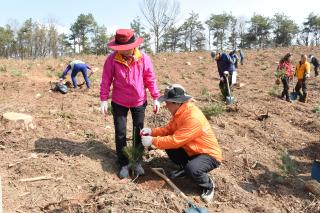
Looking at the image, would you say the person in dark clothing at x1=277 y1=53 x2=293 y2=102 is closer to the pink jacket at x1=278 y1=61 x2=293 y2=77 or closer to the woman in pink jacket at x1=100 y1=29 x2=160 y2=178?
the pink jacket at x1=278 y1=61 x2=293 y2=77

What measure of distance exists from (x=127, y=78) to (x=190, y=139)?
103 cm

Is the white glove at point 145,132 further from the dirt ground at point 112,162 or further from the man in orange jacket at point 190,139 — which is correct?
the dirt ground at point 112,162

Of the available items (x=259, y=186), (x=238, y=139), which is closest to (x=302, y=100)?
(x=238, y=139)

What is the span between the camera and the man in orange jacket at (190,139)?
4.13 m

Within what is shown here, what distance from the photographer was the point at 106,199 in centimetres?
367

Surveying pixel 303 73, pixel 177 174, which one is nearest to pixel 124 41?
pixel 177 174

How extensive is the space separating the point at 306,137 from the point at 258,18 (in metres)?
40.8

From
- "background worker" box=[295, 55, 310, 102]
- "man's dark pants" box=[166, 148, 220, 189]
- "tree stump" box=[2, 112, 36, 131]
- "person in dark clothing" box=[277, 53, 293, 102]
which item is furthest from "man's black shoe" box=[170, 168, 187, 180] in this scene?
"background worker" box=[295, 55, 310, 102]

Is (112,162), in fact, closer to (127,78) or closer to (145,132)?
(145,132)

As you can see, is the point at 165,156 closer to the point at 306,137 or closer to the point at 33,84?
the point at 306,137

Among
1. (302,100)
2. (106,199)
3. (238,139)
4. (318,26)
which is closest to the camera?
(106,199)

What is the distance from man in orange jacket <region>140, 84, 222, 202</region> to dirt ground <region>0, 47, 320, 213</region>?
0.89 ft

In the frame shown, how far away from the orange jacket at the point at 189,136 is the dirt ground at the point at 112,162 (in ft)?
1.64

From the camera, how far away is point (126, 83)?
14.5ft
